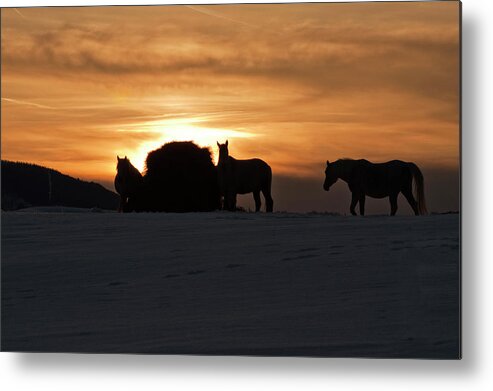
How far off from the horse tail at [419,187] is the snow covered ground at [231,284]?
0.05 m

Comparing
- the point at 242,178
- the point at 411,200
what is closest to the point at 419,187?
the point at 411,200

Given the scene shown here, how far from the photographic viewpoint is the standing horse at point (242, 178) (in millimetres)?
4684

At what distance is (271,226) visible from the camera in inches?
188

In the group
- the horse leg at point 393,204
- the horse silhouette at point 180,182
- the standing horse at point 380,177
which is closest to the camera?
the standing horse at point 380,177

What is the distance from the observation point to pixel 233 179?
4824 millimetres

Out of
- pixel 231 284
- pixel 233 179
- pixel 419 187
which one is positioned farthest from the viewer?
pixel 233 179

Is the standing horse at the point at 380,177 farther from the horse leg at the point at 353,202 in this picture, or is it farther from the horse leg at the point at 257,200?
the horse leg at the point at 257,200

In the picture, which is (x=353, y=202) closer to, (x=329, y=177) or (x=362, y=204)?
(x=362, y=204)

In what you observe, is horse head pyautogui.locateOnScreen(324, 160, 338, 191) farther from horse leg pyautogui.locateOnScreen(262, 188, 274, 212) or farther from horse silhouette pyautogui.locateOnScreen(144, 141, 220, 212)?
horse silhouette pyautogui.locateOnScreen(144, 141, 220, 212)

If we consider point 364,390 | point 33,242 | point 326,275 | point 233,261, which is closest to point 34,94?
point 33,242

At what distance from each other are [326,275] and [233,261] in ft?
1.37

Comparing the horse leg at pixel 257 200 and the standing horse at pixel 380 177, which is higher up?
the standing horse at pixel 380 177

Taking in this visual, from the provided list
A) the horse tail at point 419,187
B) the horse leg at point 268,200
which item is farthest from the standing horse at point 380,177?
the horse leg at point 268,200

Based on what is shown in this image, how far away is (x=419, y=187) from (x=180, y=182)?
43.0 inches
